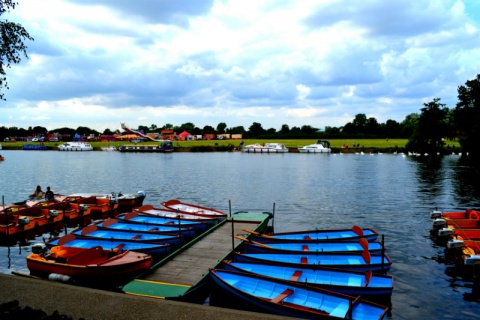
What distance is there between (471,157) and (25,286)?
110m

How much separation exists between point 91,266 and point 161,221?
11.2 metres

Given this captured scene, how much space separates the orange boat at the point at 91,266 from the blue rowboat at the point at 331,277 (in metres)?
4.32

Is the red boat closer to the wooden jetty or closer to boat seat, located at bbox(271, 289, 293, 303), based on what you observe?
the wooden jetty

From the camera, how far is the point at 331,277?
53.4 feet

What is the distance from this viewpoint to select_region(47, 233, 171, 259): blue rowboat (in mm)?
20922

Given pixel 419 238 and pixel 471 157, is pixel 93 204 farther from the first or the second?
pixel 471 157

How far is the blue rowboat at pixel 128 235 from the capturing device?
74.0 feet

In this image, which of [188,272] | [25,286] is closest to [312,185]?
[188,272]

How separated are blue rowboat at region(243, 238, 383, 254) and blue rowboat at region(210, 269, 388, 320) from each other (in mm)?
4474

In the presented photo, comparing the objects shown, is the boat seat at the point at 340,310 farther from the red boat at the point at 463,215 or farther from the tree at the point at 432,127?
the tree at the point at 432,127

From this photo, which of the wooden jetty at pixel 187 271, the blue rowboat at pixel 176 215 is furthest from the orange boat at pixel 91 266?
the blue rowboat at pixel 176 215

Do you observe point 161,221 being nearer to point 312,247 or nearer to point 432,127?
point 312,247

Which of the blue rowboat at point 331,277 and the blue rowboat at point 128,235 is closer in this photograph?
the blue rowboat at point 331,277

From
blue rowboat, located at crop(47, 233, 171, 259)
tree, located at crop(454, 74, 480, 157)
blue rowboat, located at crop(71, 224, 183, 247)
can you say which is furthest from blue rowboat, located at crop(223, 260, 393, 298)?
tree, located at crop(454, 74, 480, 157)
